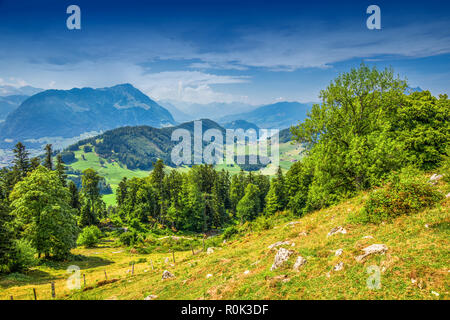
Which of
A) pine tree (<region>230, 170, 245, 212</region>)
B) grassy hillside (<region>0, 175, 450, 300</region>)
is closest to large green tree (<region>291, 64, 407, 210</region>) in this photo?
grassy hillside (<region>0, 175, 450, 300</region>)

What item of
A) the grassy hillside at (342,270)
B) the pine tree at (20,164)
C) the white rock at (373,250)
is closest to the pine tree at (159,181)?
the pine tree at (20,164)

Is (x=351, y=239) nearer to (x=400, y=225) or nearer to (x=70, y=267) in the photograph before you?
(x=400, y=225)

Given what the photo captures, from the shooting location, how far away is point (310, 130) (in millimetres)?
31047

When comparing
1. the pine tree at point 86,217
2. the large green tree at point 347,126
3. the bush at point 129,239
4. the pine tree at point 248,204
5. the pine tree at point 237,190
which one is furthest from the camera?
the pine tree at point 237,190

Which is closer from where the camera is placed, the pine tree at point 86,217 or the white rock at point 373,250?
the white rock at point 373,250

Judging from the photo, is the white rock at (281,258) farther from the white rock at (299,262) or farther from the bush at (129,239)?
the bush at (129,239)

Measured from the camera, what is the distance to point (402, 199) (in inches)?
632

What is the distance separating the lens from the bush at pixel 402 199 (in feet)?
51.5

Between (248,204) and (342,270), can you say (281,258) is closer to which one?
(342,270)

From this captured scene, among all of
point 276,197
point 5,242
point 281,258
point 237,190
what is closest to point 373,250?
point 281,258

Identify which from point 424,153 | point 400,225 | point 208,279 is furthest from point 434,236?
point 424,153

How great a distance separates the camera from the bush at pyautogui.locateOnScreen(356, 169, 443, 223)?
618 inches

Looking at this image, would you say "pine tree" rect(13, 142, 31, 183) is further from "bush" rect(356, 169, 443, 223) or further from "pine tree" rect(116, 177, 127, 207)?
"bush" rect(356, 169, 443, 223)
